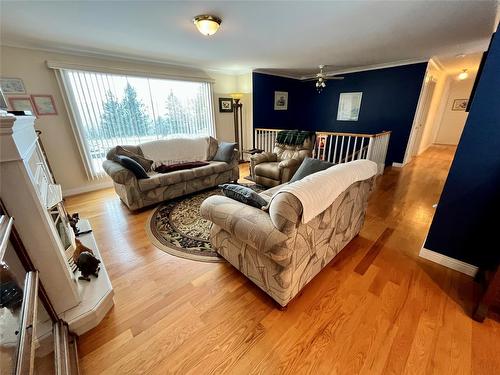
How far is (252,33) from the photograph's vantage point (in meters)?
2.62

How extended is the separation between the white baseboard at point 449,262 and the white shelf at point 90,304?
2645 mm

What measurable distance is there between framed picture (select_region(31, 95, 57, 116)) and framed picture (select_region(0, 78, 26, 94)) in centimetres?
14

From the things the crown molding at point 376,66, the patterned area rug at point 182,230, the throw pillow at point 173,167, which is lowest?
the patterned area rug at point 182,230

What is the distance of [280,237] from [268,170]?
7.43 ft

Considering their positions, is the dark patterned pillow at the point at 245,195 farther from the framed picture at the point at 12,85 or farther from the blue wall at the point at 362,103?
the blue wall at the point at 362,103

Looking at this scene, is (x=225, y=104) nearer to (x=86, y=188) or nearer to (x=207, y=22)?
(x=207, y=22)

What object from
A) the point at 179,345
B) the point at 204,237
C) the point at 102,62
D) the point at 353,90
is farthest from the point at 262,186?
the point at 353,90

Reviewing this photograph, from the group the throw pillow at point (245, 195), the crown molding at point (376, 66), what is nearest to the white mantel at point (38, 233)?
the throw pillow at point (245, 195)

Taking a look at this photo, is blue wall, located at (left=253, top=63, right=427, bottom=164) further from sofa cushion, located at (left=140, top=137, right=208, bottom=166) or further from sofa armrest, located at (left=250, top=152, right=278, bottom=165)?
sofa cushion, located at (left=140, top=137, right=208, bottom=166)

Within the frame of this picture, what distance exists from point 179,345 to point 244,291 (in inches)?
21.4

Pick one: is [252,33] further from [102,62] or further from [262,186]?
[102,62]

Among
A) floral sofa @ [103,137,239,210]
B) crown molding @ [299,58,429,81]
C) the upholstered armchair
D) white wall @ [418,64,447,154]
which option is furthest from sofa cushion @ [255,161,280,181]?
white wall @ [418,64,447,154]

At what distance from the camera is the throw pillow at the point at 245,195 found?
1482 millimetres

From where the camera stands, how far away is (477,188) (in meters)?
1.59
